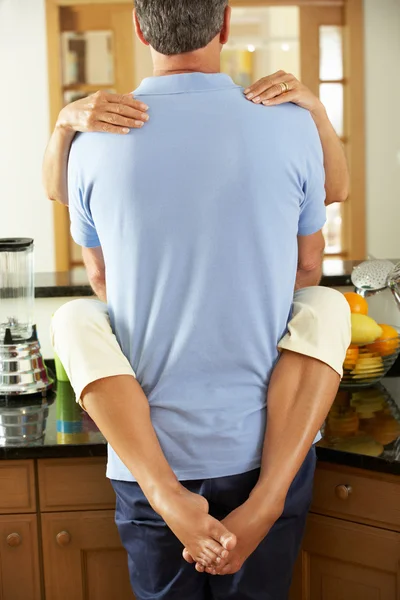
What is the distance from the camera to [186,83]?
3.93 feet

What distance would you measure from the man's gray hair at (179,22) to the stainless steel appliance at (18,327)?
0.85 m

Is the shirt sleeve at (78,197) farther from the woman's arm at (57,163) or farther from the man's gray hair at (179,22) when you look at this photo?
the man's gray hair at (179,22)

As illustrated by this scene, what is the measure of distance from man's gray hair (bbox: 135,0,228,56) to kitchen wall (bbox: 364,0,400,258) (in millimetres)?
4169

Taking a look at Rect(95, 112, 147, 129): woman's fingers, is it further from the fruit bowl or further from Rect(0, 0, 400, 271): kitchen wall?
Rect(0, 0, 400, 271): kitchen wall

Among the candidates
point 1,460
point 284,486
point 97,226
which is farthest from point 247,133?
point 1,460

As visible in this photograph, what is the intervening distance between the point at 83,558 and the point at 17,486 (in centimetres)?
20

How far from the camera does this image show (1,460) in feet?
5.25

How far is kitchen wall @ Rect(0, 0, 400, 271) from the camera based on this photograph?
5.09 m

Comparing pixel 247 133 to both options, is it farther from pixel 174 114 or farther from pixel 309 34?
A: pixel 309 34

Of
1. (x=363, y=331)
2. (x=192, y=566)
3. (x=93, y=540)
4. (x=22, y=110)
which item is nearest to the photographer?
(x=192, y=566)

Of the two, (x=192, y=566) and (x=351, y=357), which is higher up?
(x=351, y=357)

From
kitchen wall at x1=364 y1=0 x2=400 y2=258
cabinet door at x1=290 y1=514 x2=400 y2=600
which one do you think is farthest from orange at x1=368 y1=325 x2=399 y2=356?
kitchen wall at x1=364 y1=0 x2=400 y2=258

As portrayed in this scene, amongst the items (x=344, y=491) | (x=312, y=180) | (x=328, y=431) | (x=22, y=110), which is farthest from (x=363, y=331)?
(x=22, y=110)

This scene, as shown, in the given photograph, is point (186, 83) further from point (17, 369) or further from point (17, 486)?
point (17, 369)
